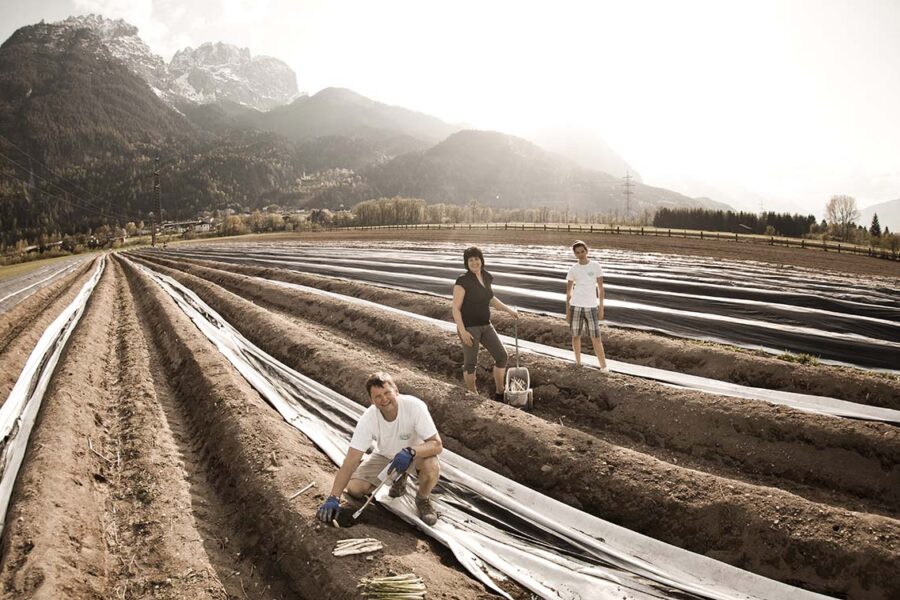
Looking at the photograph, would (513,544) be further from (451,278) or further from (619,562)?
(451,278)

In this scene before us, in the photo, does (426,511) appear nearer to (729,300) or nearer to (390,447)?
(390,447)

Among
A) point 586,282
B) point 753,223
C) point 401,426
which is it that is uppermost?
point 753,223

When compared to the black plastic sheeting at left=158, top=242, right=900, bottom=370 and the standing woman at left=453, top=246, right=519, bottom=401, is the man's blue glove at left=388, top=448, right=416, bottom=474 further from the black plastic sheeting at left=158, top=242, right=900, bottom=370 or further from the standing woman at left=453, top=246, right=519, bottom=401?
the black plastic sheeting at left=158, top=242, right=900, bottom=370

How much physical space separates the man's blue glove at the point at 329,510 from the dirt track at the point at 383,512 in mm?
135

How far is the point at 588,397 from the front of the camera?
7684mm

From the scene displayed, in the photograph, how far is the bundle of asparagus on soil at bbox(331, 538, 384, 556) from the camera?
13.8ft

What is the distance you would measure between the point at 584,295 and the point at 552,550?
4.30 m

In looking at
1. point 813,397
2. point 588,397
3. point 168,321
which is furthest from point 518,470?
point 168,321

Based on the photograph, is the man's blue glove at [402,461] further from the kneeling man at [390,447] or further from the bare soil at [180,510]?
the bare soil at [180,510]

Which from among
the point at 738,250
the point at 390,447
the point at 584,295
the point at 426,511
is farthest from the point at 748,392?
the point at 738,250

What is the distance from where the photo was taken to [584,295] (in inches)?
306

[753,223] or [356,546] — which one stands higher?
[753,223]

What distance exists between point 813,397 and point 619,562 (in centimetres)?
481

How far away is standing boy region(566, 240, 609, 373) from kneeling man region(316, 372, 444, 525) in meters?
3.88
